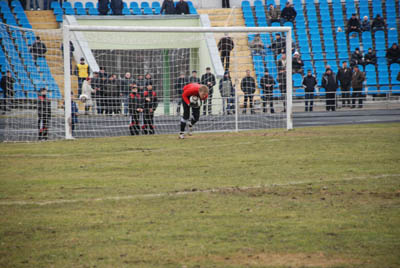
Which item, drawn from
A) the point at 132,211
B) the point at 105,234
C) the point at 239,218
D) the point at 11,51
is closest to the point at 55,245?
the point at 105,234

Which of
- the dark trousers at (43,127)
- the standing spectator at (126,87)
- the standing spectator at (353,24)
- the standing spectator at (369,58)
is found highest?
the standing spectator at (353,24)

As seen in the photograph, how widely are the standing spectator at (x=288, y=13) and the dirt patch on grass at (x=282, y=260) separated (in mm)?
30043

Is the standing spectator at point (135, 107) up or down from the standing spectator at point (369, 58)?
down

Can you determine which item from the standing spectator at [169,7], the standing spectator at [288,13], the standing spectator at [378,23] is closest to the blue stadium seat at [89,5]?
the standing spectator at [169,7]

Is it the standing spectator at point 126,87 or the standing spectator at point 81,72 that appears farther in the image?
the standing spectator at point 81,72

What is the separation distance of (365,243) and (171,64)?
60.2 feet

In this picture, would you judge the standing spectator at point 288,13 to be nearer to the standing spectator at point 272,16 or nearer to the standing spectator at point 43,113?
the standing spectator at point 272,16

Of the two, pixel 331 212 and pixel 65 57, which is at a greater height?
pixel 65 57

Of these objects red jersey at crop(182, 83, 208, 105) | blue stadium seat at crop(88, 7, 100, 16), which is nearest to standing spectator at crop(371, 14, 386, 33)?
blue stadium seat at crop(88, 7, 100, 16)

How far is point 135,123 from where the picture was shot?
1966 centimetres

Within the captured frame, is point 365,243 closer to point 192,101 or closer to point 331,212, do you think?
point 331,212

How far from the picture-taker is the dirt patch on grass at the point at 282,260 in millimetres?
5176

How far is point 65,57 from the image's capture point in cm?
1709

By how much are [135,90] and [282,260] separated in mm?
14689
